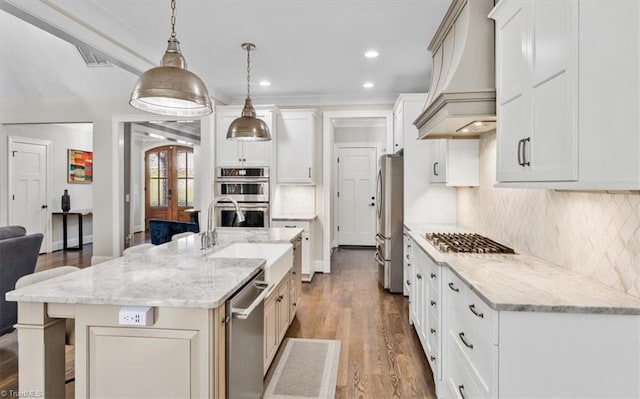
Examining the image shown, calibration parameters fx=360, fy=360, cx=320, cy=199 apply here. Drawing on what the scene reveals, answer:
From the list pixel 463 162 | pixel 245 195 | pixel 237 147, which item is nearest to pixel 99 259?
pixel 245 195

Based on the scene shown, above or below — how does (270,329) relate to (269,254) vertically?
below

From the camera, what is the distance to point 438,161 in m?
4.04

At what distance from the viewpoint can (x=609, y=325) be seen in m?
1.36

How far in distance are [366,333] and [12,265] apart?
3.19 meters

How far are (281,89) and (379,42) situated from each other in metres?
2.03

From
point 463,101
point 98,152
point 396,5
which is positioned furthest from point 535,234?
point 98,152

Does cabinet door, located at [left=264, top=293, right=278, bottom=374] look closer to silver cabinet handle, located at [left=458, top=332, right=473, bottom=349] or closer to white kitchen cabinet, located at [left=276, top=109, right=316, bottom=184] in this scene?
silver cabinet handle, located at [left=458, top=332, right=473, bottom=349]

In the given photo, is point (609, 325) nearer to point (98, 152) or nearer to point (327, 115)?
point (327, 115)

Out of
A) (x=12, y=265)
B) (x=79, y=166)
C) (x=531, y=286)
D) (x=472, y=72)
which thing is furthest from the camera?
(x=79, y=166)

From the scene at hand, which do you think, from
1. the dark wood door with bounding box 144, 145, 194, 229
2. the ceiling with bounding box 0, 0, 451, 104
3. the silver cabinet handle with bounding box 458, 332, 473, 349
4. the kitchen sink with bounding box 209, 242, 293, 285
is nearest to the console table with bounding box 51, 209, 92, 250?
the ceiling with bounding box 0, 0, 451, 104

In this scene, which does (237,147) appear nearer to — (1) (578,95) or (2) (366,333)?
(2) (366,333)

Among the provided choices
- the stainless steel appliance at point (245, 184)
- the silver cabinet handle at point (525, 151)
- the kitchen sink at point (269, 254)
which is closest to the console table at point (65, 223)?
the stainless steel appliance at point (245, 184)

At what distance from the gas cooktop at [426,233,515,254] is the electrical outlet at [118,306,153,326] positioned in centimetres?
A: 187

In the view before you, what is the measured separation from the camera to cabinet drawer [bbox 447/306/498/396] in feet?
4.75
